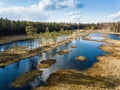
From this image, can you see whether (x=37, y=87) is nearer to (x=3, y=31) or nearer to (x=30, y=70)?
(x=30, y=70)

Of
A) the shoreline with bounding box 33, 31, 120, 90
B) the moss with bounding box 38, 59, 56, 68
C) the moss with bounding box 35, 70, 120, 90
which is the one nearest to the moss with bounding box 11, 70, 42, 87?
the shoreline with bounding box 33, 31, 120, 90

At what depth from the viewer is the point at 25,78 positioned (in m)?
57.2

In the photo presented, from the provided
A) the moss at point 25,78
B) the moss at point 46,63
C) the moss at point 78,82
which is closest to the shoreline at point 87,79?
the moss at point 78,82

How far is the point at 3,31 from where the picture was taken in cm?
15800

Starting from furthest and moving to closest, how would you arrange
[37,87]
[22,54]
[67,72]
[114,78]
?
[22,54] → [67,72] → [114,78] → [37,87]

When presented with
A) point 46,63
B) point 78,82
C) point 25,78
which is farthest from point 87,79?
point 46,63

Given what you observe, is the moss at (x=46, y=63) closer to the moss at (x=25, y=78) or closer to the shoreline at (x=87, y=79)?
the moss at (x=25, y=78)

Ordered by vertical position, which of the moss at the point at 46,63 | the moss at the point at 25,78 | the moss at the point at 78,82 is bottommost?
the moss at the point at 78,82

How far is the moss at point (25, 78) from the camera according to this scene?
5206 centimetres

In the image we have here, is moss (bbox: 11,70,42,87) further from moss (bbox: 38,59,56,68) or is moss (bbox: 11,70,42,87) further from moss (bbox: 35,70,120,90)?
moss (bbox: 38,59,56,68)

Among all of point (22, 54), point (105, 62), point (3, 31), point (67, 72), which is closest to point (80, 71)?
point (67, 72)

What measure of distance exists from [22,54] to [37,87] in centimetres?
4506

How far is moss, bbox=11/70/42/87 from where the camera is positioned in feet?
171

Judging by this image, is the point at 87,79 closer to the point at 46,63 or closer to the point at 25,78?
the point at 25,78
